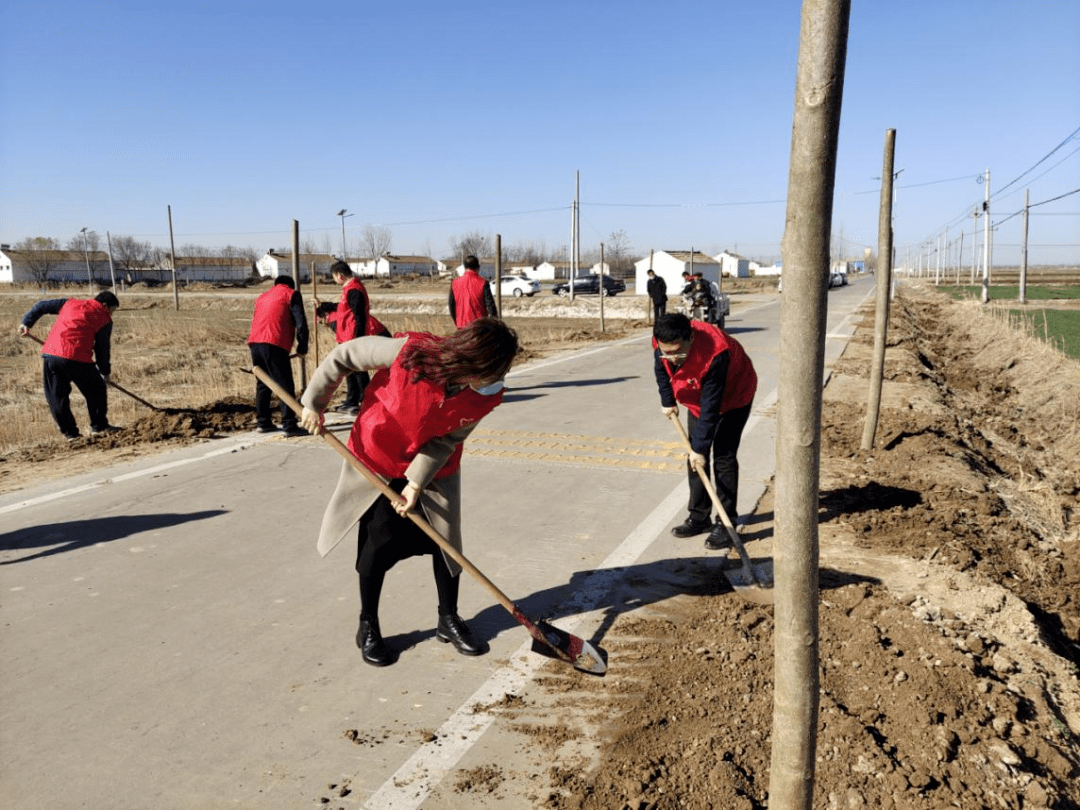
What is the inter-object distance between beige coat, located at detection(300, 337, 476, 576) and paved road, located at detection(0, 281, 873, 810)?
64 cm

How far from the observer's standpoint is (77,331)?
343 inches

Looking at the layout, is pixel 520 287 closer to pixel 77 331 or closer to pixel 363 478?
pixel 77 331

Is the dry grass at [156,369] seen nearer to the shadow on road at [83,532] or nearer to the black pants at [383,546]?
the shadow on road at [83,532]

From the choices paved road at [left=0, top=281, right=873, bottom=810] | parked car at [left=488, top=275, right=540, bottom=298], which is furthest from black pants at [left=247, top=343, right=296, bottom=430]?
parked car at [left=488, top=275, right=540, bottom=298]

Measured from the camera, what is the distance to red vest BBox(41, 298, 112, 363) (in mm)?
8664

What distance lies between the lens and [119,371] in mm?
16703

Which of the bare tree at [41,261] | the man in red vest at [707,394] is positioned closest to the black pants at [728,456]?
the man in red vest at [707,394]

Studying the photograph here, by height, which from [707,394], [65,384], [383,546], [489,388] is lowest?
[383,546]

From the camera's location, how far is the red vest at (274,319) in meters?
8.52

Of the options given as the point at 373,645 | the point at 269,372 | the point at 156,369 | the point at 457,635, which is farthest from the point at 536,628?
the point at 156,369

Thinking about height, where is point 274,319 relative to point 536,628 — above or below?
above

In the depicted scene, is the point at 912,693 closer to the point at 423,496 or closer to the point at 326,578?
the point at 423,496

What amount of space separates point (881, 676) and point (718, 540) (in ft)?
6.16

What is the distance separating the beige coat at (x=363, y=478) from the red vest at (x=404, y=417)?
0.21 feet
